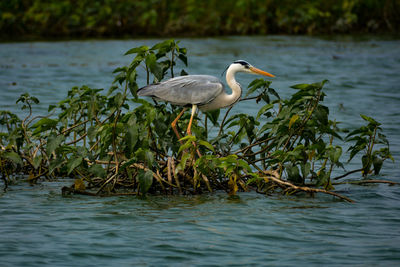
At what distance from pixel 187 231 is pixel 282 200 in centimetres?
139

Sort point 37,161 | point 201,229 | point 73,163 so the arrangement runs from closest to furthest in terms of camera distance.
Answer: point 201,229 → point 73,163 → point 37,161

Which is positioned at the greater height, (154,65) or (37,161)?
(154,65)

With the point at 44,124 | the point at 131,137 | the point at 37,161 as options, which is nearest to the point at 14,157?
the point at 37,161

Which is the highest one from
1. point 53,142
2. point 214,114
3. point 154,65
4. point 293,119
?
point 154,65

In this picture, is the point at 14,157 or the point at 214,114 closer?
the point at 14,157

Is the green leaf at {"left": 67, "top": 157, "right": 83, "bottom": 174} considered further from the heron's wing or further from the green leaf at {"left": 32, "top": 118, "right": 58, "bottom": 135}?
the heron's wing

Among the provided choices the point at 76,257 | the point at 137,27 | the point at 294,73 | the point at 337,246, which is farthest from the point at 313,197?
the point at 137,27

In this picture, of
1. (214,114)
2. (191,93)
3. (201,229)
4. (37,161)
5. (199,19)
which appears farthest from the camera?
(199,19)

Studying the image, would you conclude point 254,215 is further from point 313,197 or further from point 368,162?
point 368,162

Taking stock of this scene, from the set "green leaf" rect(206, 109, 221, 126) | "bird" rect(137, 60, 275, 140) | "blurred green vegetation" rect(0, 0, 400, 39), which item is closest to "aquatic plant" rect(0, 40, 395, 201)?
"bird" rect(137, 60, 275, 140)

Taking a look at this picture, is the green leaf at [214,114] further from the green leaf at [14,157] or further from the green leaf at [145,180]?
the green leaf at [14,157]

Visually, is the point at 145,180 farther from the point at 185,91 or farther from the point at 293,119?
the point at 293,119

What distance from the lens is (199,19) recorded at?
87.8 ft

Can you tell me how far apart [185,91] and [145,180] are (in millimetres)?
1249
